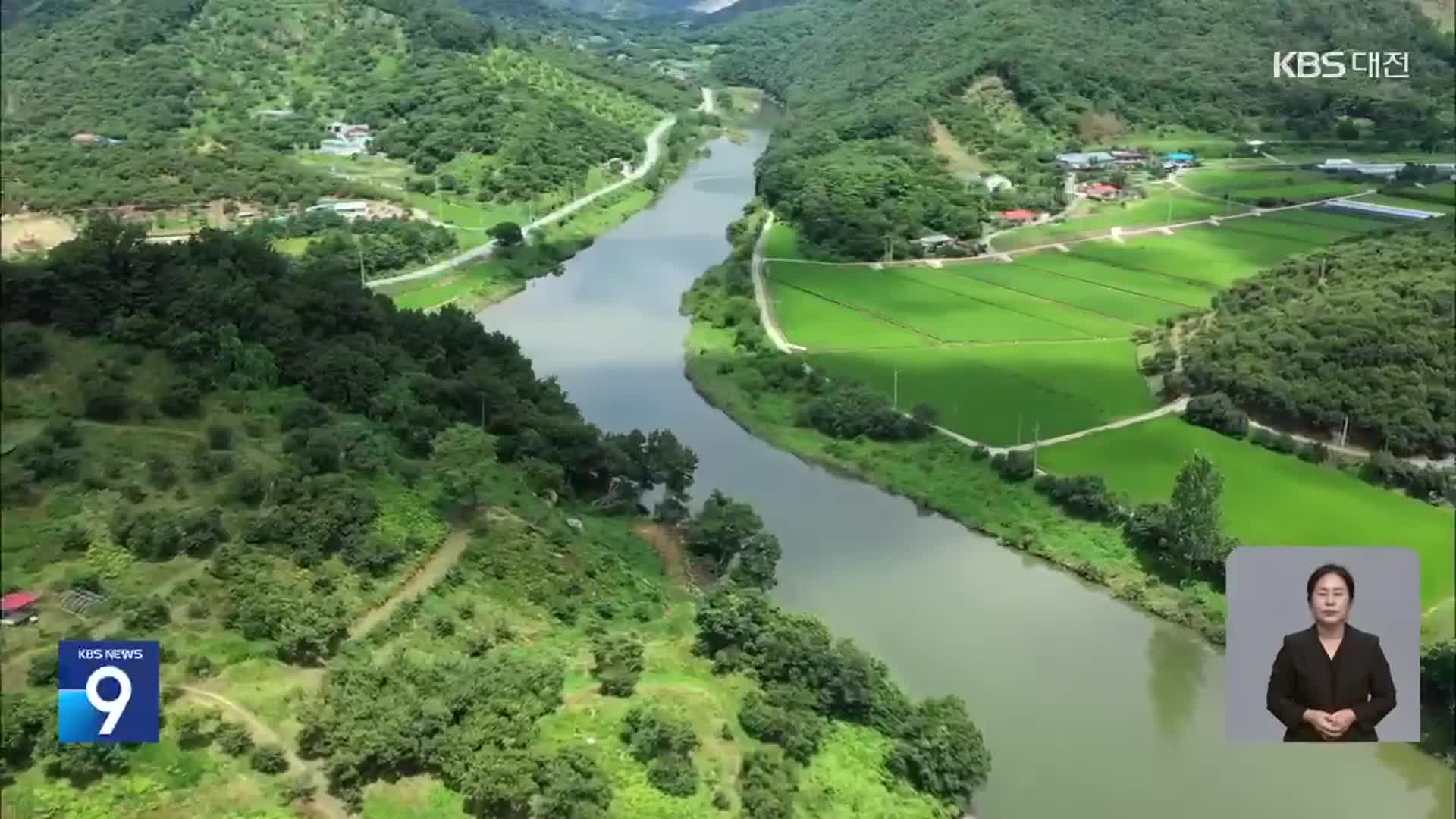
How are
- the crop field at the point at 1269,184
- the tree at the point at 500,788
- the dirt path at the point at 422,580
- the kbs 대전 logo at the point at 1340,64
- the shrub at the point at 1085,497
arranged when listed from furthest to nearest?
the crop field at the point at 1269,184
the kbs 대전 logo at the point at 1340,64
the shrub at the point at 1085,497
the dirt path at the point at 422,580
the tree at the point at 500,788

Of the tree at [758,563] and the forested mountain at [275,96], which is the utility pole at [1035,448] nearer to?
the tree at [758,563]

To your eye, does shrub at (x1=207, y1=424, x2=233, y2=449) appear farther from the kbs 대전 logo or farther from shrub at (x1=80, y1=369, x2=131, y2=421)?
the kbs 대전 logo

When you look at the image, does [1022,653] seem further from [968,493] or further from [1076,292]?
[1076,292]

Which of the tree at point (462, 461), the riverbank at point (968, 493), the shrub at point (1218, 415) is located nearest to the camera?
the tree at point (462, 461)

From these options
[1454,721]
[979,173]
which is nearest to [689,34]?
[979,173]

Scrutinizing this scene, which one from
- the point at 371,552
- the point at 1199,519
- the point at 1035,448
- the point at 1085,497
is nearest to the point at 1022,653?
the point at 1199,519

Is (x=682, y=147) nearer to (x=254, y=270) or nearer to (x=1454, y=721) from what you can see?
(x=254, y=270)

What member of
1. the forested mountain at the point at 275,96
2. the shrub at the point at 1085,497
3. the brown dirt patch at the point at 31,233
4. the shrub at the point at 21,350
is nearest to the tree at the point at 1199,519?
the shrub at the point at 1085,497
